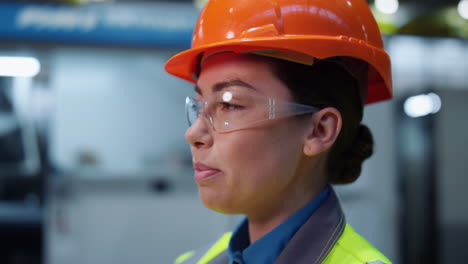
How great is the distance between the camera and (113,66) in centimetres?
377

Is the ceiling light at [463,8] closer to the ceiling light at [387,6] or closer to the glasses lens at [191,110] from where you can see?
the ceiling light at [387,6]

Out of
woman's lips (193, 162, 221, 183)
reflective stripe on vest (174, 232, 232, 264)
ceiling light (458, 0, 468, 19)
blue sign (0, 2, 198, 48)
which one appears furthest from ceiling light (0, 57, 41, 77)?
ceiling light (458, 0, 468, 19)

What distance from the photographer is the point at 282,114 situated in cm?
109

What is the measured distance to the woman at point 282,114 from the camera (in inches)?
42.1

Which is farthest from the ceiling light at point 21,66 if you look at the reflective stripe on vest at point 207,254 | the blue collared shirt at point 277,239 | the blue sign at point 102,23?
the blue collared shirt at point 277,239

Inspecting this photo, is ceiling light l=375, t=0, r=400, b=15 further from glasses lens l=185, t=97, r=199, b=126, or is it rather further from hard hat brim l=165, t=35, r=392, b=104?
glasses lens l=185, t=97, r=199, b=126

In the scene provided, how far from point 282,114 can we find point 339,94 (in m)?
0.18

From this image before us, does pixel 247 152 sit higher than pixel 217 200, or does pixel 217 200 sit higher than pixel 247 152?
pixel 247 152

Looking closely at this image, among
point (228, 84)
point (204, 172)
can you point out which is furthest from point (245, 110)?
point (204, 172)

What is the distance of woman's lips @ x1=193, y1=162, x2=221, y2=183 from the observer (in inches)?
43.3

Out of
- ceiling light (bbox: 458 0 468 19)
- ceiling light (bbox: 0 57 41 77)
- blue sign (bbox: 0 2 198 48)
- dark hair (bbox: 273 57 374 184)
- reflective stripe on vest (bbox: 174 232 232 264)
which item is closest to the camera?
dark hair (bbox: 273 57 374 184)

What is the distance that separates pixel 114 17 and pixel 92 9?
0.64 feet

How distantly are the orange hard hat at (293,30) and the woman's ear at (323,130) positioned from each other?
0.50ft

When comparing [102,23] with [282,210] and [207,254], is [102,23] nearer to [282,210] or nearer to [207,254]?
[207,254]
